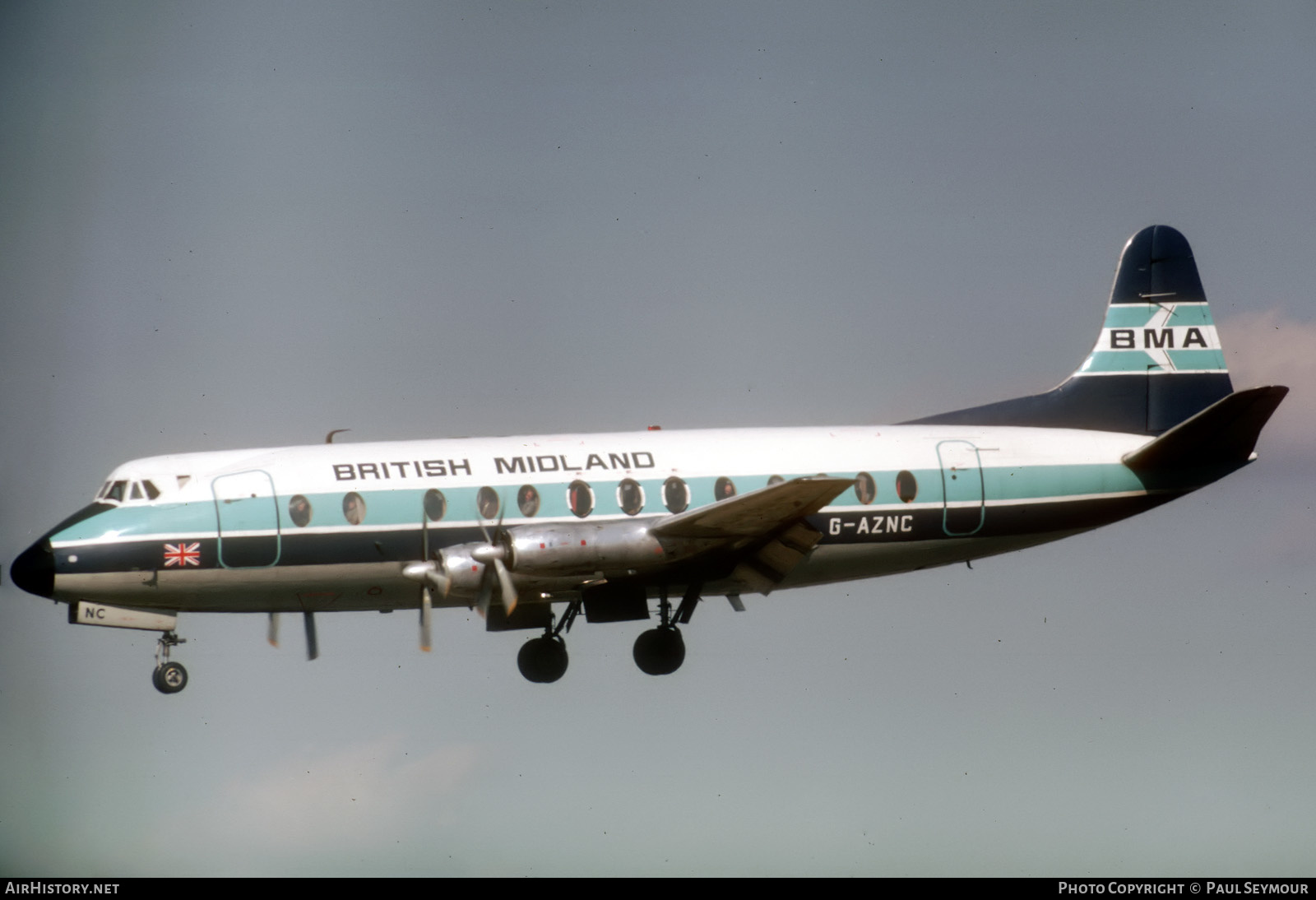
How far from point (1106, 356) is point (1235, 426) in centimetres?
416

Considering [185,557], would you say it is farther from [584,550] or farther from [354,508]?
[584,550]

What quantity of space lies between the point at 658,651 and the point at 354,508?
5.96 metres

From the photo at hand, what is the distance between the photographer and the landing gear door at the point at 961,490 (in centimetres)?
3066

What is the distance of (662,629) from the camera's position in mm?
30188

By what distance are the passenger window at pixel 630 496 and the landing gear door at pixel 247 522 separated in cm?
558

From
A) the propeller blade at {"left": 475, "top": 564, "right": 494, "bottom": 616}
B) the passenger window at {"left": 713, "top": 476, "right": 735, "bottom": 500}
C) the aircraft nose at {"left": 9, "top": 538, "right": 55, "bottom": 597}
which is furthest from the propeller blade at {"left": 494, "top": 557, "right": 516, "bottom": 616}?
the aircraft nose at {"left": 9, "top": 538, "right": 55, "bottom": 597}

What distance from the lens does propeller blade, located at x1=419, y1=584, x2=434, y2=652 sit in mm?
27656

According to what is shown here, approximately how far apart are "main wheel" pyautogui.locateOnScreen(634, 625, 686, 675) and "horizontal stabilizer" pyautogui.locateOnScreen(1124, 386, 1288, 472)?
29.6ft

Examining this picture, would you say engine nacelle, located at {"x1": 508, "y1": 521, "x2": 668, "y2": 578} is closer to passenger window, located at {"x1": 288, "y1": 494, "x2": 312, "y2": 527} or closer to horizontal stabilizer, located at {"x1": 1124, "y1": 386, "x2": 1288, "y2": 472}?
passenger window, located at {"x1": 288, "y1": 494, "x2": 312, "y2": 527}

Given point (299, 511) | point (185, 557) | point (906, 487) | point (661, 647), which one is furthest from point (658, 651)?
point (185, 557)

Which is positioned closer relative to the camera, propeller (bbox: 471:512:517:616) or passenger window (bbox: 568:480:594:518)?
propeller (bbox: 471:512:517:616)

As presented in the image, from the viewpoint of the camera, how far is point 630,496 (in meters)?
28.9
